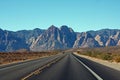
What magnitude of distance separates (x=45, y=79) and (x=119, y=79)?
12.4 ft

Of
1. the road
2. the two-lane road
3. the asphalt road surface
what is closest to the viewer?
the two-lane road

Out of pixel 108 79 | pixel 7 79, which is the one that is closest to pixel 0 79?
pixel 7 79

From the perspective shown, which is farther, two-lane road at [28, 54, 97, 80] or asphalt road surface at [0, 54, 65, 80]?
asphalt road surface at [0, 54, 65, 80]

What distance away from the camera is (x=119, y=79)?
54.6 ft

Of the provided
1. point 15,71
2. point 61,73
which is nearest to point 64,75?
point 61,73

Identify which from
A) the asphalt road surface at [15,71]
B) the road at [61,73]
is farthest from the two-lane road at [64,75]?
the asphalt road surface at [15,71]

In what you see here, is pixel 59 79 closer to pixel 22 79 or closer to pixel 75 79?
pixel 75 79

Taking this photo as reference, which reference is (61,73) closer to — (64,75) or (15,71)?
(64,75)

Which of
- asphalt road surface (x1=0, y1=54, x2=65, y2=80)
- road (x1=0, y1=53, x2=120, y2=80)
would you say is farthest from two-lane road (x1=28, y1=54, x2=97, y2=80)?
asphalt road surface (x1=0, y1=54, x2=65, y2=80)

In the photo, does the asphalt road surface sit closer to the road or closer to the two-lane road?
the road

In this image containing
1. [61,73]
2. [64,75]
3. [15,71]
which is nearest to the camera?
[64,75]

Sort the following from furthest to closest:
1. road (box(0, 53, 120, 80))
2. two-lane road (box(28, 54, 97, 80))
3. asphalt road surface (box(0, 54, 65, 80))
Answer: asphalt road surface (box(0, 54, 65, 80)), road (box(0, 53, 120, 80)), two-lane road (box(28, 54, 97, 80))

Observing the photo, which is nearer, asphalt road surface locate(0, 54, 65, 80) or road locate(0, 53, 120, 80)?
road locate(0, 53, 120, 80)

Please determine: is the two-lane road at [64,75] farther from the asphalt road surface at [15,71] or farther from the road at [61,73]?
the asphalt road surface at [15,71]
